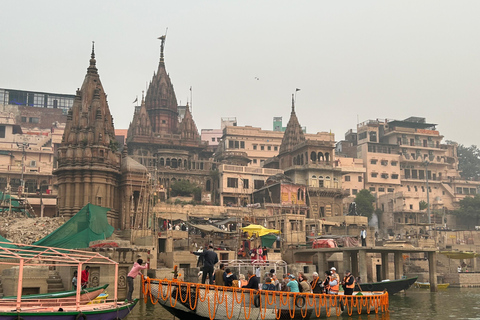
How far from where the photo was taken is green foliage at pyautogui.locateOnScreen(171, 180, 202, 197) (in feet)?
231

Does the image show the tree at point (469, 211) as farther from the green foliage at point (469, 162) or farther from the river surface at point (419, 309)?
the river surface at point (419, 309)

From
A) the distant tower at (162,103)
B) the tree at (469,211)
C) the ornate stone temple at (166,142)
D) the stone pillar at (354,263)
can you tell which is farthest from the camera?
the distant tower at (162,103)

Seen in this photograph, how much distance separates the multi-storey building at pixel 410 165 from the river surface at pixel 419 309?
47389 mm

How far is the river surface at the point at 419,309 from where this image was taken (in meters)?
24.5

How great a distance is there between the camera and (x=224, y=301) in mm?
19078

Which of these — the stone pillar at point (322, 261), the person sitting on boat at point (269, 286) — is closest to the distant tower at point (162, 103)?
the stone pillar at point (322, 261)

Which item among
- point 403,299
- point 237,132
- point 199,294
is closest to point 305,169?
point 237,132

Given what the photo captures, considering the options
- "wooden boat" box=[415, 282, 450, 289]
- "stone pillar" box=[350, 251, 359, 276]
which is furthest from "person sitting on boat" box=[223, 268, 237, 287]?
"wooden boat" box=[415, 282, 450, 289]

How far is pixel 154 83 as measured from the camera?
91.8 m

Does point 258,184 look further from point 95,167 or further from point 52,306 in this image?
point 52,306

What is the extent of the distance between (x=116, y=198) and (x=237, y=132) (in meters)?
46.4

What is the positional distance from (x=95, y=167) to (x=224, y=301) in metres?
26.7

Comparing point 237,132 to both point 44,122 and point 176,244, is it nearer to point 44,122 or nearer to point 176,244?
point 44,122

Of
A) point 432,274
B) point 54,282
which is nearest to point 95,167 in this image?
point 54,282
